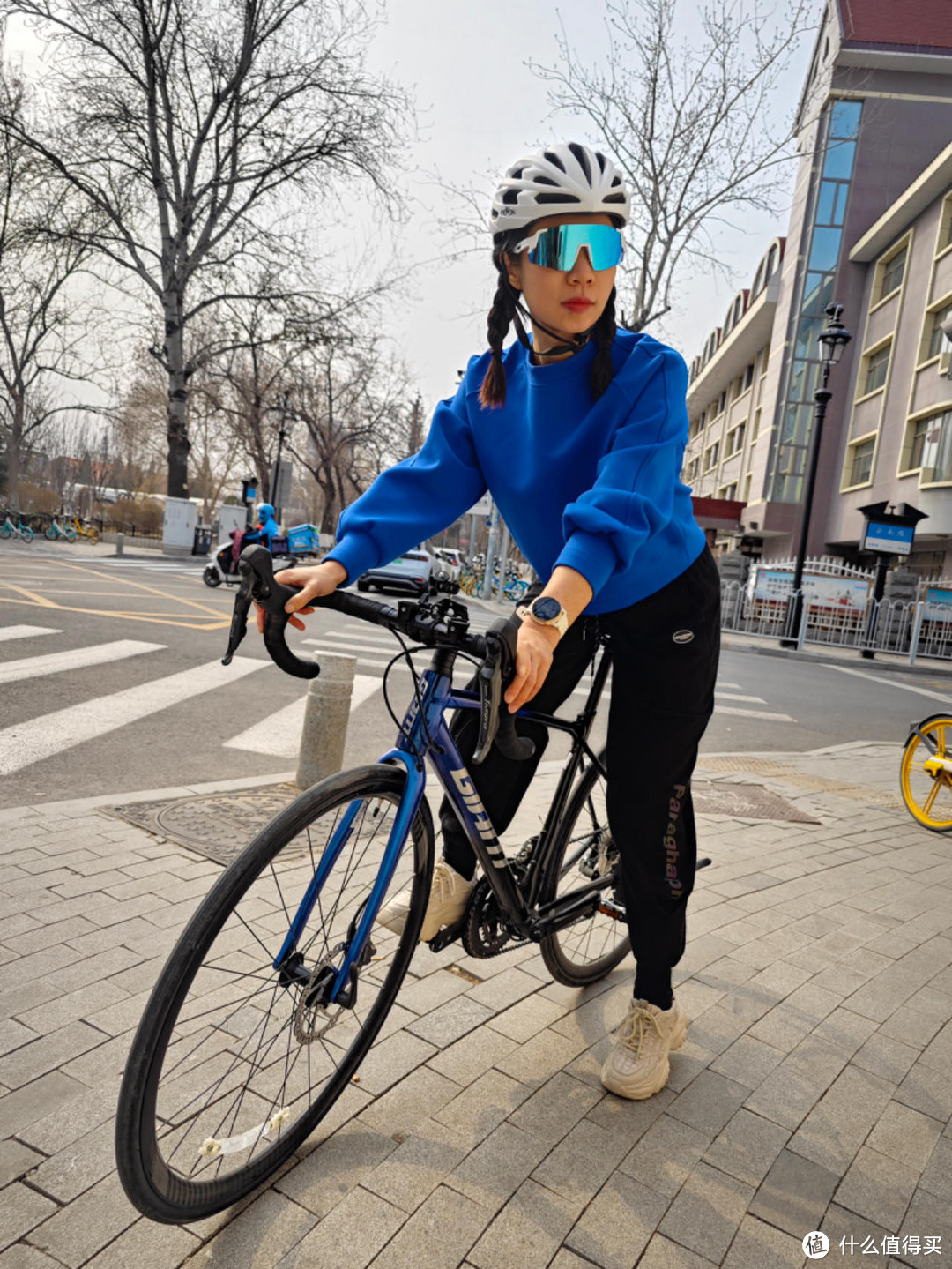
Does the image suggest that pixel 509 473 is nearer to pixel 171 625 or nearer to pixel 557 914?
pixel 557 914

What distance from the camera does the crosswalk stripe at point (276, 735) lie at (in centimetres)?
621

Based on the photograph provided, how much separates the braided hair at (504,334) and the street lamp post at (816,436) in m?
19.1

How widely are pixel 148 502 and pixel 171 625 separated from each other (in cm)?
4090

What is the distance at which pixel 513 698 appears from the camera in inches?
67.1

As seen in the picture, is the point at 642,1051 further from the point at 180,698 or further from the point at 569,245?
the point at 180,698

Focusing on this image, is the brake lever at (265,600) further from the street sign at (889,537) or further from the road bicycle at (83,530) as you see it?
the road bicycle at (83,530)

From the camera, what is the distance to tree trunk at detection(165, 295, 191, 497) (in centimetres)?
2603

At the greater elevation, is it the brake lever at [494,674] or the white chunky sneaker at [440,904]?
the brake lever at [494,674]

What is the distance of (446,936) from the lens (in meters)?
2.35

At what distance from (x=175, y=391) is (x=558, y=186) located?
27.1 metres

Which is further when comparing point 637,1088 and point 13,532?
point 13,532

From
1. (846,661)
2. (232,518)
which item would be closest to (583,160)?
(846,661)

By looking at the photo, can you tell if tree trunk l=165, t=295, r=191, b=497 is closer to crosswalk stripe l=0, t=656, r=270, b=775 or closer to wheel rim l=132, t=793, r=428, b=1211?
crosswalk stripe l=0, t=656, r=270, b=775

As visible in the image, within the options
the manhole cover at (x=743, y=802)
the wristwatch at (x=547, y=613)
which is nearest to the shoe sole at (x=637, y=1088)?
the wristwatch at (x=547, y=613)
